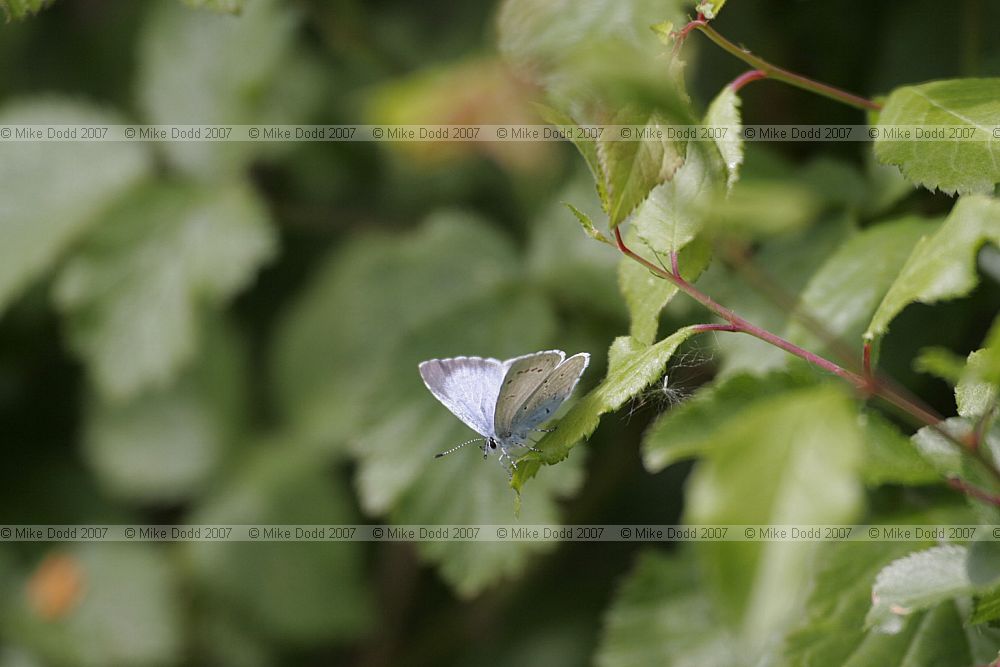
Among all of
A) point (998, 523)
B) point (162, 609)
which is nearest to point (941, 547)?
point (998, 523)

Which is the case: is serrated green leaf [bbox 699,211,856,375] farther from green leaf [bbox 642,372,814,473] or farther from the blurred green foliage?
green leaf [bbox 642,372,814,473]

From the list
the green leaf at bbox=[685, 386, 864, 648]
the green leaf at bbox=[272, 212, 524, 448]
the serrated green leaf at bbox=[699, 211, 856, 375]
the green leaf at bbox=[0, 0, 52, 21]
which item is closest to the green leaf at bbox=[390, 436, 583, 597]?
the green leaf at bbox=[272, 212, 524, 448]

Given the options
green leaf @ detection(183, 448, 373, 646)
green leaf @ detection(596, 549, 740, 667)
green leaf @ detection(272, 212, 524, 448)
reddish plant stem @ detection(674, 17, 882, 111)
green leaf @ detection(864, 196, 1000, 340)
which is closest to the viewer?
green leaf @ detection(864, 196, 1000, 340)

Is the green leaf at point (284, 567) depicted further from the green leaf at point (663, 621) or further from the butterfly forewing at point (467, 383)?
the butterfly forewing at point (467, 383)

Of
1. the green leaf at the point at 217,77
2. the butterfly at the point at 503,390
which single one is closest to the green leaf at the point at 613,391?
the butterfly at the point at 503,390

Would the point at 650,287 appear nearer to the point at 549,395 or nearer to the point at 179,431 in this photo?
the point at 549,395
